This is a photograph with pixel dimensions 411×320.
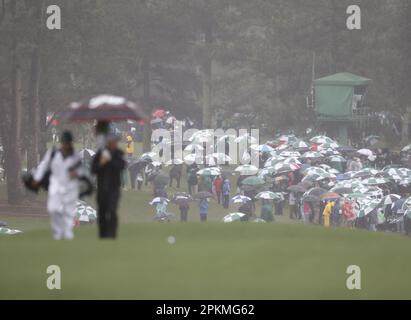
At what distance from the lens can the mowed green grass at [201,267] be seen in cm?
1891

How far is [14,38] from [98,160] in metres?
42.3

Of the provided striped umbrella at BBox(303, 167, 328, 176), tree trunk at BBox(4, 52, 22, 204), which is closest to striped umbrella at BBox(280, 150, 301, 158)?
striped umbrella at BBox(303, 167, 328, 176)

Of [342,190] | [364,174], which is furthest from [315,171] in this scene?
[342,190]

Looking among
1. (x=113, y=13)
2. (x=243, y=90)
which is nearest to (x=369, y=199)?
(x=113, y=13)

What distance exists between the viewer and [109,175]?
17000mm

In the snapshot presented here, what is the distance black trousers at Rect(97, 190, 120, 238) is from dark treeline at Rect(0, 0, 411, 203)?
4324 cm

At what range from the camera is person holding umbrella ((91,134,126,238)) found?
16.8 meters

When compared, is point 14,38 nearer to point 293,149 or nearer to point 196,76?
point 293,149

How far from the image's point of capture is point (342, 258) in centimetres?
2208

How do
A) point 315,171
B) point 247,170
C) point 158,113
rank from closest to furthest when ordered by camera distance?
1. point 315,171
2. point 247,170
3. point 158,113

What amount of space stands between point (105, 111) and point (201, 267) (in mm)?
3876

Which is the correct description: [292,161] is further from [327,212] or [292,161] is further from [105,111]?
[105,111]

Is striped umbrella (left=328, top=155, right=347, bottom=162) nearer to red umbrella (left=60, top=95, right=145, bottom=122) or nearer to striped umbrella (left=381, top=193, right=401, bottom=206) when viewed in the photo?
striped umbrella (left=381, top=193, right=401, bottom=206)

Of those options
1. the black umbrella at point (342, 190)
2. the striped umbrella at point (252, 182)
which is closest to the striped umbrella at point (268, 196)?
the black umbrella at point (342, 190)
